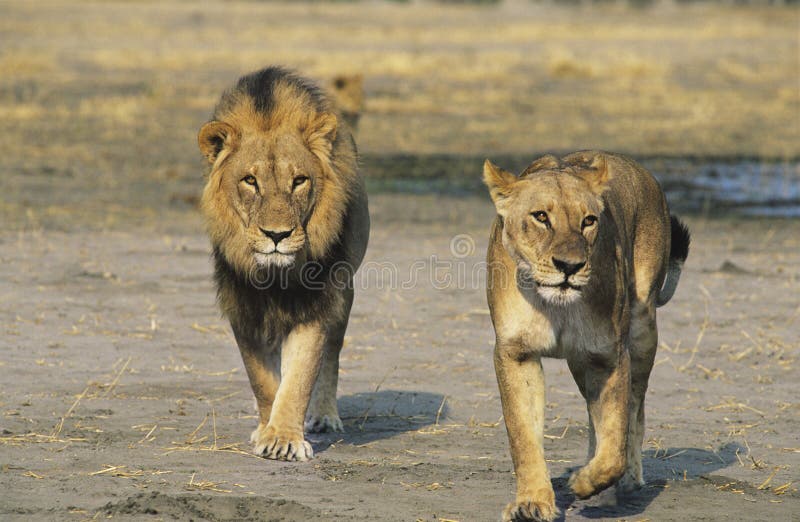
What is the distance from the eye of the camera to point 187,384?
255 inches

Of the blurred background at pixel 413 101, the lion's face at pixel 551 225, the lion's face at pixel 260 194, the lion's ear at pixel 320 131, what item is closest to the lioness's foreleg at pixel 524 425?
the lion's face at pixel 551 225

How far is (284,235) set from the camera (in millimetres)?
5078

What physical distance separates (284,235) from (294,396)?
26.5 inches

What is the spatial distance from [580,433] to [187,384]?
6.46 ft

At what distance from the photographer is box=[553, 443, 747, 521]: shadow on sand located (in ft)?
15.3

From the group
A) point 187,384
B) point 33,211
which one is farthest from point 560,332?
point 33,211

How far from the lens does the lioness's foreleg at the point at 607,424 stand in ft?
14.0

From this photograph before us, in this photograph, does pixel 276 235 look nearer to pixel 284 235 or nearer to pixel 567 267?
pixel 284 235

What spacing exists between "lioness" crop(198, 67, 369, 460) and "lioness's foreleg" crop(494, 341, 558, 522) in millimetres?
1183

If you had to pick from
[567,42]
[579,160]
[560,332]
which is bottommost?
[567,42]

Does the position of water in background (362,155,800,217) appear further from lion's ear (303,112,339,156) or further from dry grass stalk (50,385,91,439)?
lion's ear (303,112,339,156)

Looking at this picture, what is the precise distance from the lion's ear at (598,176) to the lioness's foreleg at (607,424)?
0.53 meters

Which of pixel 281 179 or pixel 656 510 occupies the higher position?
pixel 281 179

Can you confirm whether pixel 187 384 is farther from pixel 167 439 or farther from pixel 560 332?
pixel 560 332
